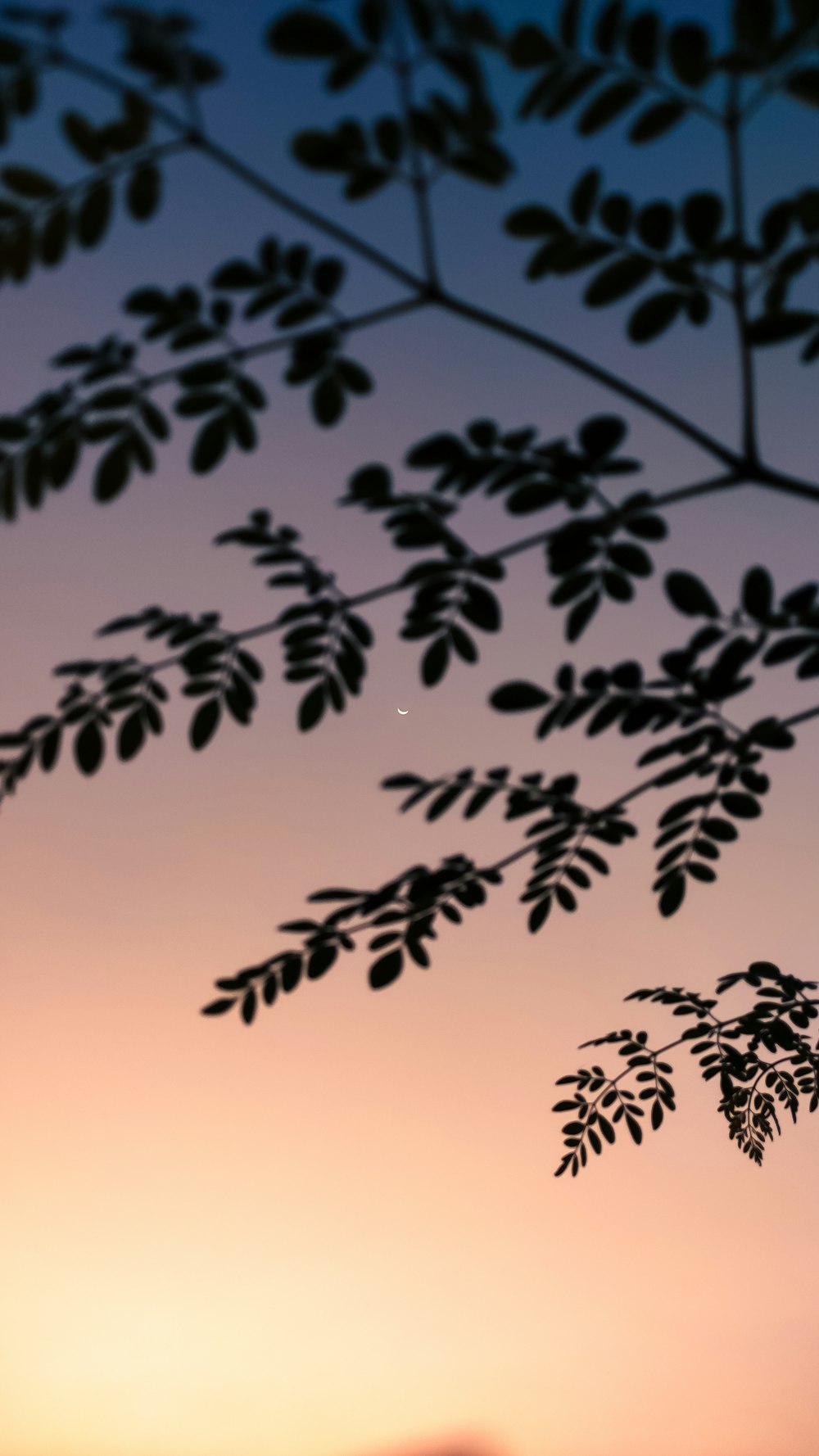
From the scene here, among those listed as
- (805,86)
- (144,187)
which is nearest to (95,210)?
(144,187)

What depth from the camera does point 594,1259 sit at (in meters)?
5.25

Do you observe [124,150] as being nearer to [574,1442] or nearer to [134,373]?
[134,373]

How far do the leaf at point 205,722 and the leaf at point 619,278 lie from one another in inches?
37.0

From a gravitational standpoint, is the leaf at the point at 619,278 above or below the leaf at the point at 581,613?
above

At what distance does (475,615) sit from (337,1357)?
17.9ft

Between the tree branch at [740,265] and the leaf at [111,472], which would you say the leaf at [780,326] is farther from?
the leaf at [111,472]

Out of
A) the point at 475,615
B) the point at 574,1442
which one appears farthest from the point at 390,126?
the point at 574,1442

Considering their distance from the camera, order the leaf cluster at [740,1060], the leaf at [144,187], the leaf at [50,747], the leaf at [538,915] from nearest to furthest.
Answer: the leaf at [144,187], the leaf at [50,747], the leaf at [538,915], the leaf cluster at [740,1060]

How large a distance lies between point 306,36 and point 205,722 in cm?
104

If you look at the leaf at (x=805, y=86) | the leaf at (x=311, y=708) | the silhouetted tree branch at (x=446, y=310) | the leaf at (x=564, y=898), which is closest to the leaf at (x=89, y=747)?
the silhouetted tree branch at (x=446, y=310)

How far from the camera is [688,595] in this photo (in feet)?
4.67

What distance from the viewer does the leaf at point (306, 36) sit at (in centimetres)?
111

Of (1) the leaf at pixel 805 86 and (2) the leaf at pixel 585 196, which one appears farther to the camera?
(2) the leaf at pixel 585 196

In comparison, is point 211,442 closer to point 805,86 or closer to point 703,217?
point 703,217
